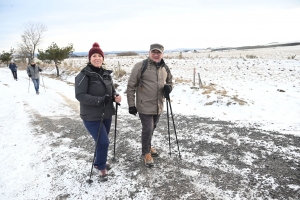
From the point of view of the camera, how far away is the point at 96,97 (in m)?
3.42

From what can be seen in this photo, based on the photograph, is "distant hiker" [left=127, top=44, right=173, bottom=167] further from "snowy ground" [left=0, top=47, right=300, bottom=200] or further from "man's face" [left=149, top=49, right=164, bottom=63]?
"snowy ground" [left=0, top=47, right=300, bottom=200]

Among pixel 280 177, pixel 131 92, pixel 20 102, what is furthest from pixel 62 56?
pixel 280 177

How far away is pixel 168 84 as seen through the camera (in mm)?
4371

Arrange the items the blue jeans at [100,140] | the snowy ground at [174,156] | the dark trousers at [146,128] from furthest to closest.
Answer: the dark trousers at [146,128], the blue jeans at [100,140], the snowy ground at [174,156]

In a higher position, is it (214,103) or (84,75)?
(84,75)

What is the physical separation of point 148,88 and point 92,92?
111 cm

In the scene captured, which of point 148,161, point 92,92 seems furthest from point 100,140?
point 148,161

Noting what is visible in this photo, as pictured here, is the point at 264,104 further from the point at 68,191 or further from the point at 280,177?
the point at 68,191

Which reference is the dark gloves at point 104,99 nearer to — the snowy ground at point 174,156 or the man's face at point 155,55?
the man's face at point 155,55

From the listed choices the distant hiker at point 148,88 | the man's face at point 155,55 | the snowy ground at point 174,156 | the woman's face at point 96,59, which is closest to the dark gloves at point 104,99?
the woman's face at point 96,59

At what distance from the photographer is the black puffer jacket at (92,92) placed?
3373 millimetres

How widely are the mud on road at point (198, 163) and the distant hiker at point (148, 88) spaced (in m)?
0.60

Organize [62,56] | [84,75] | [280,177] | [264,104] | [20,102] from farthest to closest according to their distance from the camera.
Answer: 1. [62,56]
2. [20,102]
3. [264,104]
4. [280,177]
5. [84,75]

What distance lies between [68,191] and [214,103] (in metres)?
7.00
